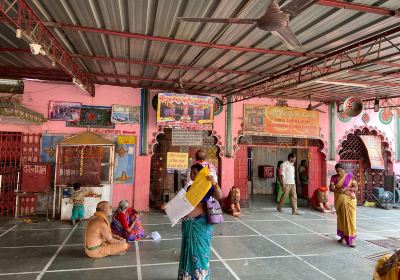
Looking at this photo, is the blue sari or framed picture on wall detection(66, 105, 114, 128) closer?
the blue sari

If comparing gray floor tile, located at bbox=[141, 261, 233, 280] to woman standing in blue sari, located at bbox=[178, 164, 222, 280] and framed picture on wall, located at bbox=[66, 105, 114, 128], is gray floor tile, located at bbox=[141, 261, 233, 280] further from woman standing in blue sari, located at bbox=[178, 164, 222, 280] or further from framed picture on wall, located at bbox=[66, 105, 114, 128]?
framed picture on wall, located at bbox=[66, 105, 114, 128]

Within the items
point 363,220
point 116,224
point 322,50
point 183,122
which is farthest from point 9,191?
point 363,220

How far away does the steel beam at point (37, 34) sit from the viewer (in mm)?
3510

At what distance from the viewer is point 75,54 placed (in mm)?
5816

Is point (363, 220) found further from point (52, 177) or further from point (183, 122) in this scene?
point (52, 177)

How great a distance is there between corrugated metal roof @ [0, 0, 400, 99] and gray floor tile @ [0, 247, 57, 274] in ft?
11.8

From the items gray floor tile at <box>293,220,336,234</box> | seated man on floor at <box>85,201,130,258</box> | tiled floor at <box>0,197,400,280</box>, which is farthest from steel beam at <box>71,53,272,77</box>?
gray floor tile at <box>293,220,336,234</box>

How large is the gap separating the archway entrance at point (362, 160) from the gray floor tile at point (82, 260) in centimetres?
878

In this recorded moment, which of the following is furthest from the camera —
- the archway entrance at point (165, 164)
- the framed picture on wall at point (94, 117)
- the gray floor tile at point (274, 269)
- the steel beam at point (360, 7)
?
the archway entrance at point (165, 164)

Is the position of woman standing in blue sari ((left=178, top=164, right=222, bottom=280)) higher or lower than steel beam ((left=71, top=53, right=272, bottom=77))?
lower

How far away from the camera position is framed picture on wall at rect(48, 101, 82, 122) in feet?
26.6

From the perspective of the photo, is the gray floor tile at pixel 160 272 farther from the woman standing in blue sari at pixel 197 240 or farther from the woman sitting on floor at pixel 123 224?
the woman sitting on floor at pixel 123 224

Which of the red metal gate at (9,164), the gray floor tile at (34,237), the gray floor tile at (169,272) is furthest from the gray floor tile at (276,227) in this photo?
the red metal gate at (9,164)

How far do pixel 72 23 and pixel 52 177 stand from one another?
4801 millimetres
